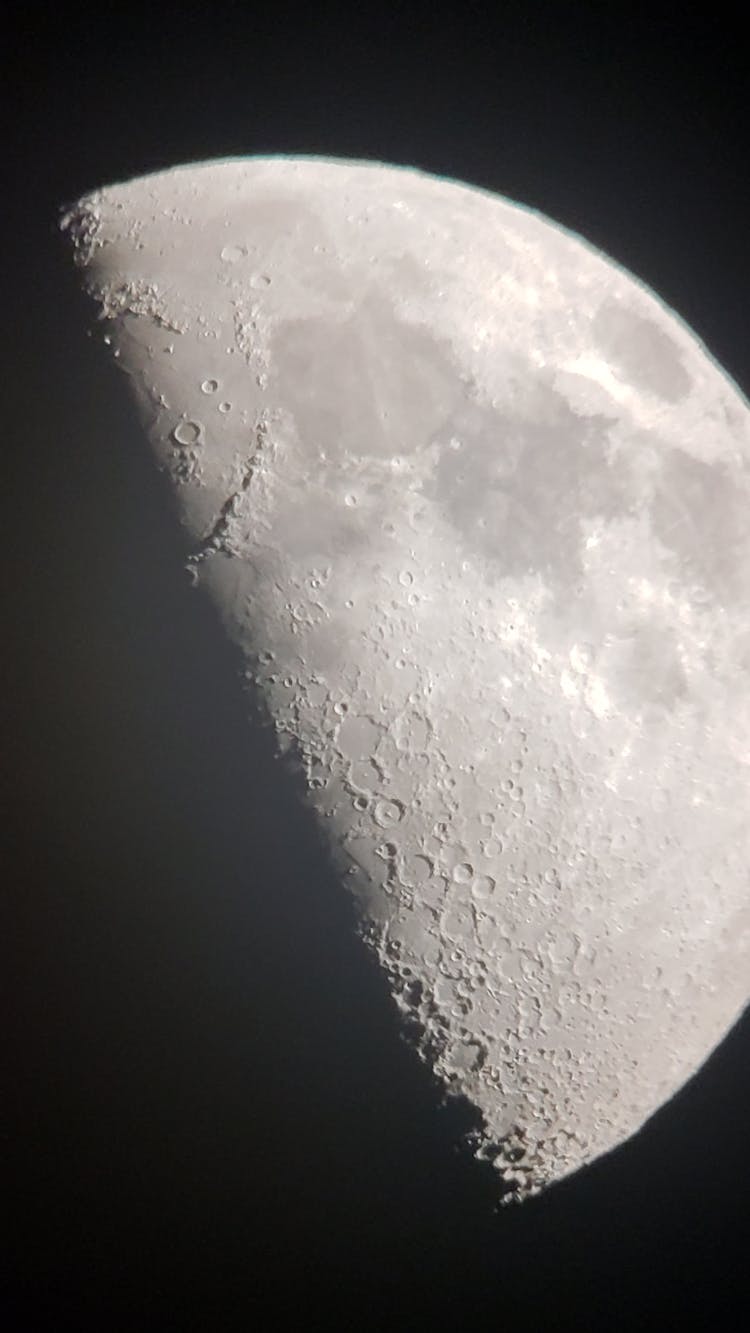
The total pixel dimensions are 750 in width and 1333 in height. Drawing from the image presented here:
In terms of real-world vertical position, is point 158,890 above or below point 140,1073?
above

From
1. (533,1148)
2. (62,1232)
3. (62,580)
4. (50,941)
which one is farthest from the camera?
(62,1232)

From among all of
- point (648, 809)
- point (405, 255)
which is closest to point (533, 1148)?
point (648, 809)

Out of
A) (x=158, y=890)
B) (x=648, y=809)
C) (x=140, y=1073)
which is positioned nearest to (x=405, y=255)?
(x=648, y=809)

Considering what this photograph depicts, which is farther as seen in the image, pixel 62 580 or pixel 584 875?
pixel 584 875

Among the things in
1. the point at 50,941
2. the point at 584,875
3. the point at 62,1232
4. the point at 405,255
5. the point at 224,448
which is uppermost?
the point at 405,255

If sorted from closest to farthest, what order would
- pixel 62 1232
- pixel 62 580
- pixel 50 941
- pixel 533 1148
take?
pixel 62 580 → pixel 50 941 → pixel 533 1148 → pixel 62 1232

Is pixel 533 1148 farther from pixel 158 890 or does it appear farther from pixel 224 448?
pixel 224 448
